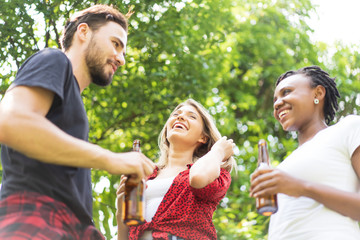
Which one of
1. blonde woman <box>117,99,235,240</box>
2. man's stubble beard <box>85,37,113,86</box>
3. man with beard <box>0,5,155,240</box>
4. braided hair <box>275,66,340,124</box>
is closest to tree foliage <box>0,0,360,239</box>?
blonde woman <box>117,99,235,240</box>

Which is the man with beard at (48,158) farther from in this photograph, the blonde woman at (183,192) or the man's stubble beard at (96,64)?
the blonde woman at (183,192)

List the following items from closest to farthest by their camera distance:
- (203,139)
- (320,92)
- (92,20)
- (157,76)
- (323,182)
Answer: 1. (323,182)
2. (92,20)
3. (320,92)
4. (203,139)
5. (157,76)

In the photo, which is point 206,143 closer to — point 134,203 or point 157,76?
point 134,203

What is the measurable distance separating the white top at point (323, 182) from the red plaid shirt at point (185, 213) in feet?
1.72

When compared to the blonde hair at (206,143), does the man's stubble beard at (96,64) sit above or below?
above

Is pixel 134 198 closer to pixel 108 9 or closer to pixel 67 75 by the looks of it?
pixel 67 75

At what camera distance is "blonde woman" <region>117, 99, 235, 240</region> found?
280 cm

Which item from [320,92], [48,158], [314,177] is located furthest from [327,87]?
[48,158]

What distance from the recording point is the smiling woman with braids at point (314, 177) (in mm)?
2191

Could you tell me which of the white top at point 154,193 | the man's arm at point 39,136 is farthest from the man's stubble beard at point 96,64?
the white top at point 154,193

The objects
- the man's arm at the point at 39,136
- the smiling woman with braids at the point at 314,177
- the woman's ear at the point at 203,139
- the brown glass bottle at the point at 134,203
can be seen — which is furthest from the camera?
the woman's ear at the point at 203,139

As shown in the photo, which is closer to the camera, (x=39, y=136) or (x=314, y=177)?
(x=39, y=136)

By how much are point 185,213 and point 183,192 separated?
134mm

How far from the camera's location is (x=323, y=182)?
233 cm
